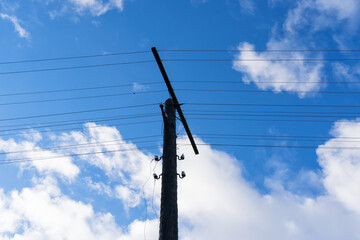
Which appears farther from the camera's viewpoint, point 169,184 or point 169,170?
point 169,170

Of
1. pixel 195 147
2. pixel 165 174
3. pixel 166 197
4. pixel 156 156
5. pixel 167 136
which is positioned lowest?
pixel 166 197

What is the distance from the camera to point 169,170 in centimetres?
746

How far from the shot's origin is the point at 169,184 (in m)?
7.20

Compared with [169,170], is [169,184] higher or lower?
lower

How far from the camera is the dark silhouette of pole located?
21.5 ft

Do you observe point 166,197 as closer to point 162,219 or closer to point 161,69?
point 162,219

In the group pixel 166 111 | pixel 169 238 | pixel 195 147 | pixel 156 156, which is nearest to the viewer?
pixel 169 238

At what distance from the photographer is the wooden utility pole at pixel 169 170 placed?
21.6ft

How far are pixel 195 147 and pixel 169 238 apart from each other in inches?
157

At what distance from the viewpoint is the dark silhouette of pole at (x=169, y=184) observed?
6562 millimetres

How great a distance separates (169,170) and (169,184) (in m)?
0.39

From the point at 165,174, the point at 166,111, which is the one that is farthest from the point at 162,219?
the point at 166,111

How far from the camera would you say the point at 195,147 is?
10.0 m

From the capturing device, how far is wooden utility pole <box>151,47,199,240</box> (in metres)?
6.59
